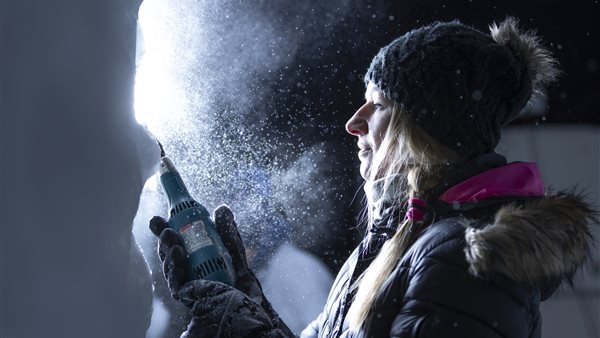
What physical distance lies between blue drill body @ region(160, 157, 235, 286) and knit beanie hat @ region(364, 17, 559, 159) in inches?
16.2

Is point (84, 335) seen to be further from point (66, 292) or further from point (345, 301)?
point (345, 301)

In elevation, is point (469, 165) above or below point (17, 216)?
below

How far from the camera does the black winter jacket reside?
26.6 inches

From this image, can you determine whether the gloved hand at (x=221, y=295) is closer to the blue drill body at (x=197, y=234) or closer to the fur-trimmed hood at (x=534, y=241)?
the blue drill body at (x=197, y=234)

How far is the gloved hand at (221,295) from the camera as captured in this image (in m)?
0.87

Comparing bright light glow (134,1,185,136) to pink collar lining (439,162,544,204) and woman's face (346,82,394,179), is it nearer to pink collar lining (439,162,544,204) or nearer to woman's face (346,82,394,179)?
woman's face (346,82,394,179)

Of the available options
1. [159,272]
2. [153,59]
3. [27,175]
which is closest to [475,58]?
[27,175]

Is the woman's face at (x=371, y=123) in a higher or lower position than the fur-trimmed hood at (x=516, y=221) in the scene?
higher

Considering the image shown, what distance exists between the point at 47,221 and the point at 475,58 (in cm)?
67

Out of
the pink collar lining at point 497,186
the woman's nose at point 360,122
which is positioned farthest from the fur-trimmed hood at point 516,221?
the woman's nose at point 360,122

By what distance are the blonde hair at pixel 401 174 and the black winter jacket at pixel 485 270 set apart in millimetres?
23

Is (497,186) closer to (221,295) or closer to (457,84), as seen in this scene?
(457,84)

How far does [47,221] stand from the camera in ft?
2.99

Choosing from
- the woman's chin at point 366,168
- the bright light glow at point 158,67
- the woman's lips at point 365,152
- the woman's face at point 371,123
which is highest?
the bright light glow at point 158,67
